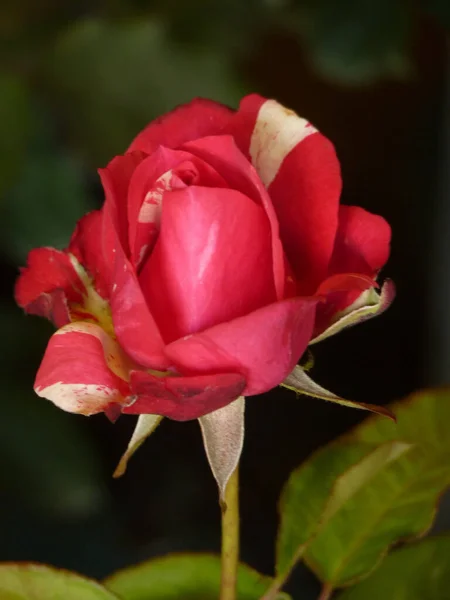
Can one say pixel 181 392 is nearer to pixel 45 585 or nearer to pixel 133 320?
pixel 133 320

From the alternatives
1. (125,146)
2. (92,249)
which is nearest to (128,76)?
(125,146)

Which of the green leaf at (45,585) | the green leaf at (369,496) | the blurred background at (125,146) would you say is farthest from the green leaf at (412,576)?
the blurred background at (125,146)

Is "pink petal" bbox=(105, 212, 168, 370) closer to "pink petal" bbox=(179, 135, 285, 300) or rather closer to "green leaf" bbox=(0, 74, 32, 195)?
"pink petal" bbox=(179, 135, 285, 300)

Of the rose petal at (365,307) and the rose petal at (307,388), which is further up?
the rose petal at (365,307)

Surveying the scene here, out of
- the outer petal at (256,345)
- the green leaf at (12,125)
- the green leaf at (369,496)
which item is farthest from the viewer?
the green leaf at (12,125)

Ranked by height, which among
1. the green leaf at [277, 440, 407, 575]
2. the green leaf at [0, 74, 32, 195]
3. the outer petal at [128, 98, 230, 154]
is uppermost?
the outer petal at [128, 98, 230, 154]

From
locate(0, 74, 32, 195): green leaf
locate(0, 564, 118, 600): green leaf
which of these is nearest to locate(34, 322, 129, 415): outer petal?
locate(0, 564, 118, 600): green leaf

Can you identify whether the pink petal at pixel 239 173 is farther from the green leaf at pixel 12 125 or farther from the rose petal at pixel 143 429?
the green leaf at pixel 12 125
